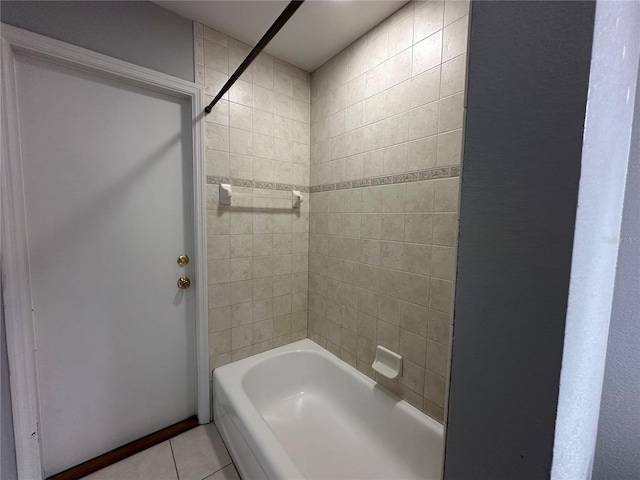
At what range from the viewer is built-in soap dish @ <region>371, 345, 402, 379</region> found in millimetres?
1421

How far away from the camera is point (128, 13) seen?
4.19ft

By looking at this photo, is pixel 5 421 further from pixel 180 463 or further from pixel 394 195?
pixel 394 195

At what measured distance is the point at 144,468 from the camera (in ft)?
4.42

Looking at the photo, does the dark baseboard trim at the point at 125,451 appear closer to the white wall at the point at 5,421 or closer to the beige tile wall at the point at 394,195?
the white wall at the point at 5,421

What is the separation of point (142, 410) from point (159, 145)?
5.11ft

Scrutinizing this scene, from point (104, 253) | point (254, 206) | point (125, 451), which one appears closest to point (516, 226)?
point (254, 206)

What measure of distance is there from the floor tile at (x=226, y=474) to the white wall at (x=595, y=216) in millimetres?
1500

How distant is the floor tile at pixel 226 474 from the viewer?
4.28ft

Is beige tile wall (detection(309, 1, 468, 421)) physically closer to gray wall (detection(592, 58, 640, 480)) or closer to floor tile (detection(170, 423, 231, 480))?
gray wall (detection(592, 58, 640, 480))

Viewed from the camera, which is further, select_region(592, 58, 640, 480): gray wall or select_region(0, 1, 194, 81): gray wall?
select_region(0, 1, 194, 81): gray wall

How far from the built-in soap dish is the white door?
46.2 inches

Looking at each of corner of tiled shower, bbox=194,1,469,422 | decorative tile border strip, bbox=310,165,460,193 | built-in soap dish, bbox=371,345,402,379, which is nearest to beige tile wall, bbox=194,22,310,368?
corner of tiled shower, bbox=194,1,469,422

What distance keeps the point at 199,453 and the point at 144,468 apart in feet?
0.86

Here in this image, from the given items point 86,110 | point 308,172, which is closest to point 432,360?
point 308,172
